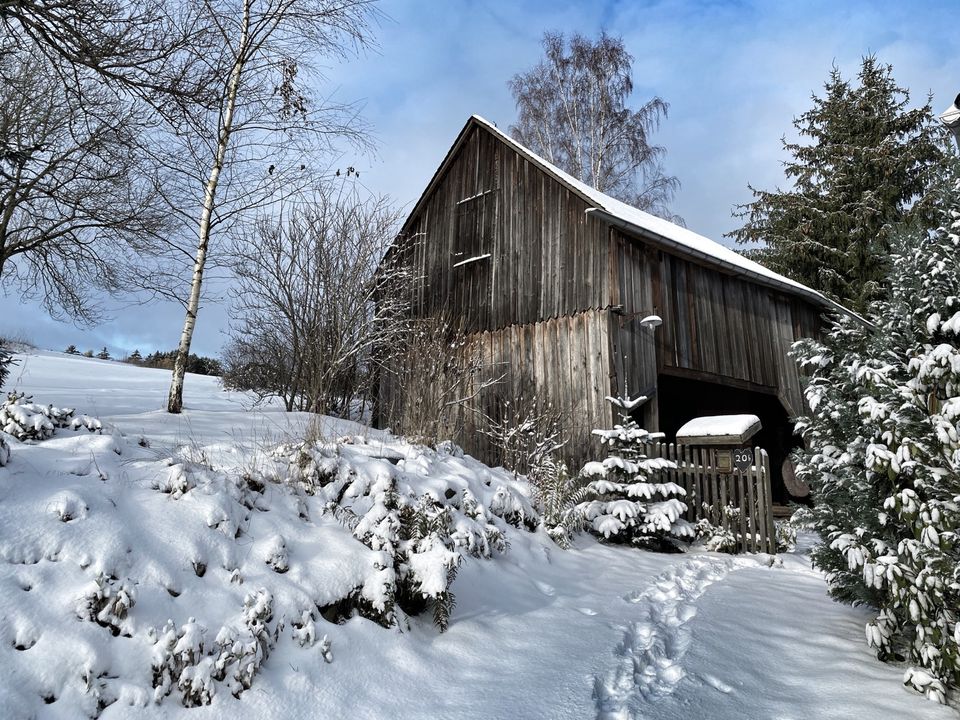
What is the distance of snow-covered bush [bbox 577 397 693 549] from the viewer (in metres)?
7.01

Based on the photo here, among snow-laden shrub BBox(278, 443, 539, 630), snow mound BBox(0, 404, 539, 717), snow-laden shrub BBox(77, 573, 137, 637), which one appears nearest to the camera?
snow mound BBox(0, 404, 539, 717)

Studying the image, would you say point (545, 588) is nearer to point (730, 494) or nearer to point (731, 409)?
point (730, 494)

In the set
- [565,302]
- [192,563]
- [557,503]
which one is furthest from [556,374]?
[192,563]

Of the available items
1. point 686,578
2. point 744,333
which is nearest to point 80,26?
point 686,578

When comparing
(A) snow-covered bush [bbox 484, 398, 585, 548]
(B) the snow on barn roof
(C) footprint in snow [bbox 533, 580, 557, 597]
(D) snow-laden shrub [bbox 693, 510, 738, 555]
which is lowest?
(D) snow-laden shrub [bbox 693, 510, 738, 555]

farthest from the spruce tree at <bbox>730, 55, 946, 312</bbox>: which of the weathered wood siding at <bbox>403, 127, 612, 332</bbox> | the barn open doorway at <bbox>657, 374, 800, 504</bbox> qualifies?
the weathered wood siding at <bbox>403, 127, 612, 332</bbox>

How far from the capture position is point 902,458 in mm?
3074

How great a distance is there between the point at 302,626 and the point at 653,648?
2.11 metres

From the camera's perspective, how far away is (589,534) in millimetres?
7230

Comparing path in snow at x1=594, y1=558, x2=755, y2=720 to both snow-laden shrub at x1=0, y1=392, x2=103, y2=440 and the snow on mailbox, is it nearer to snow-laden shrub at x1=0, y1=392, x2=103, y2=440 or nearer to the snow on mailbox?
the snow on mailbox

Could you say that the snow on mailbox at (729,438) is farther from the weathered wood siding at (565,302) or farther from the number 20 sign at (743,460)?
the weathered wood siding at (565,302)

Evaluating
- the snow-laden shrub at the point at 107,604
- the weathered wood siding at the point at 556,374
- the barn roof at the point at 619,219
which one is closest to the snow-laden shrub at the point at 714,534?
the weathered wood siding at the point at 556,374

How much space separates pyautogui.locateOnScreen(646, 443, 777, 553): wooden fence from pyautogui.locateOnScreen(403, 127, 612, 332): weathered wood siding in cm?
333

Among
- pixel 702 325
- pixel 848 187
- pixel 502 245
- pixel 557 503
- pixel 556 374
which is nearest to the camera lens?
pixel 557 503
